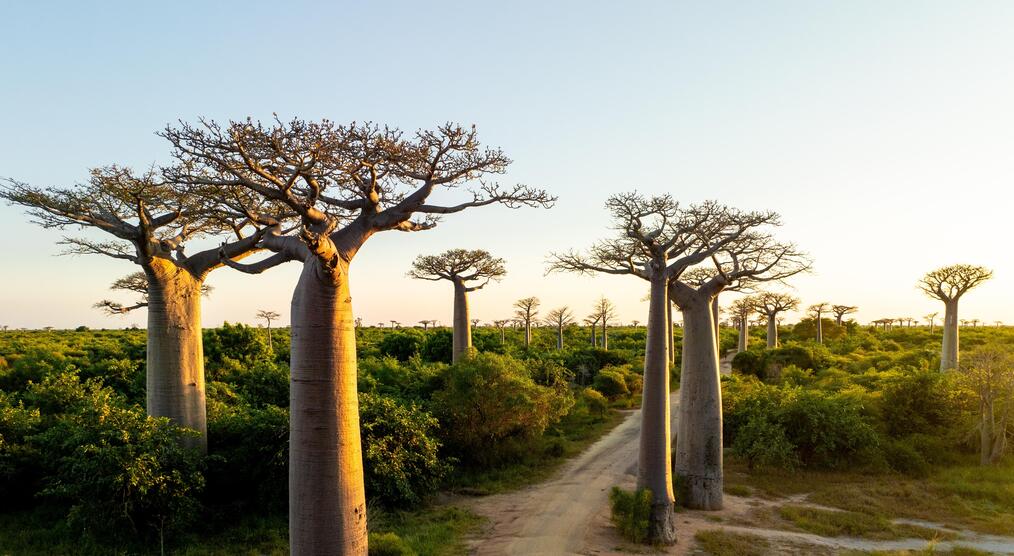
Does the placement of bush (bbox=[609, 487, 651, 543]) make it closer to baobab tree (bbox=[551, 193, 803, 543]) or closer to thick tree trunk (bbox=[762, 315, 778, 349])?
baobab tree (bbox=[551, 193, 803, 543])

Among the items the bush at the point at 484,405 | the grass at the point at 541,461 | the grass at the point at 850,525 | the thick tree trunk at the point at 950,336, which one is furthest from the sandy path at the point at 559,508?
the thick tree trunk at the point at 950,336

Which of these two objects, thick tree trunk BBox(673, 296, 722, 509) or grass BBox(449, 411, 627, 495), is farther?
grass BBox(449, 411, 627, 495)

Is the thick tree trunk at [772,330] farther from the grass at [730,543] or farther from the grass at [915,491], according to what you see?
the grass at [730,543]

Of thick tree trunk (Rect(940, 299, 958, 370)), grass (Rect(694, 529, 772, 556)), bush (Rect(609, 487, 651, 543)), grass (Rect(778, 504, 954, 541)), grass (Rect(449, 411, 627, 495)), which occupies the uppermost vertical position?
thick tree trunk (Rect(940, 299, 958, 370))

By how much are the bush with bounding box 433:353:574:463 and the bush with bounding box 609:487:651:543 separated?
142 inches

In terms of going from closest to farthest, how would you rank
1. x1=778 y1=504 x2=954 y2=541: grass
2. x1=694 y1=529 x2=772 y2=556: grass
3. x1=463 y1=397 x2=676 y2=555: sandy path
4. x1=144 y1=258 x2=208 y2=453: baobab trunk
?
x1=694 y1=529 x2=772 y2=556: grass, x1=463 y1=397 x2=676 y2=555: sandy path, x1=144 y1=258 x2=208 y2=453: baobab trunk, x1=778 y1=504 x2=954 y2=541: grass

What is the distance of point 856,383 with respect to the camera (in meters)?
16.0

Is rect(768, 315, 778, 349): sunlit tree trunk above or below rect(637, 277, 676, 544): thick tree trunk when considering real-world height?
below

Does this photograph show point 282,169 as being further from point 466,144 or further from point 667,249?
point 667,249

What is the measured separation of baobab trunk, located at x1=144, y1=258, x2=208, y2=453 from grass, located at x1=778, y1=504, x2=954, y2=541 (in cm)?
836

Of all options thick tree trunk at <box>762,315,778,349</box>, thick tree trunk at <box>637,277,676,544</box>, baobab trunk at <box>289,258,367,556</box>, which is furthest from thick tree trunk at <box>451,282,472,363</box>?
thick tree trunk at <box>762,315,778,349</box>

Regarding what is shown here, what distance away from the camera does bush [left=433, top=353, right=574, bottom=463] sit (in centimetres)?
1073

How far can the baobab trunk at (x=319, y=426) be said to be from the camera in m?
4.58

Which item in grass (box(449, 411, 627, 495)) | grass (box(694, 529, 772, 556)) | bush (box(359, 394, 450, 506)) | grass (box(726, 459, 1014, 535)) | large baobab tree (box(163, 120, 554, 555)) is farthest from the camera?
grass (box(449, 411, 627, 495))
